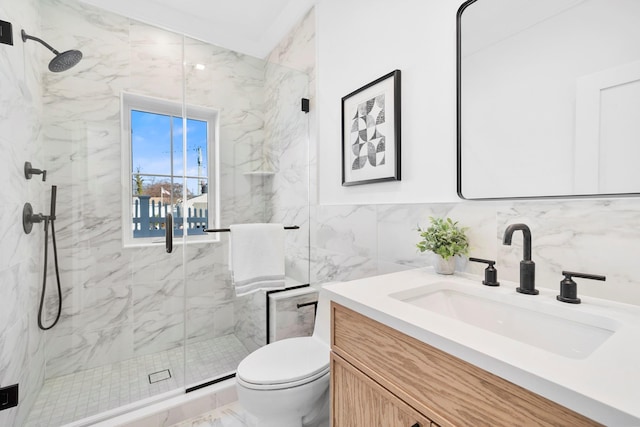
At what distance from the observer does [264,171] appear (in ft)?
6.48

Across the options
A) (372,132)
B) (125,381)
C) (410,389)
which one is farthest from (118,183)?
(410,389)

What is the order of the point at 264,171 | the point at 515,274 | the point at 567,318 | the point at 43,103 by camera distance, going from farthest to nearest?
the point at 264,171 → the point at 43,103 → the point at 515,274 → the point at 567,318

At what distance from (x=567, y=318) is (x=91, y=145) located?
8.67 ft

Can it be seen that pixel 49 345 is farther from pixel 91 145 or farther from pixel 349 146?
pixel 349 146

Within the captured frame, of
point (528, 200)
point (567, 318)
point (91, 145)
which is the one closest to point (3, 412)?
point (91, 145)

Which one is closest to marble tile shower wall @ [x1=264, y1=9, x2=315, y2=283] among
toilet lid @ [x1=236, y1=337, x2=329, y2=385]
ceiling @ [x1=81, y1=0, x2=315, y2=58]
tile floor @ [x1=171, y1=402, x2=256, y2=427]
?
ceiling @ [x1=81, y1=0, x2=315, y2=58]

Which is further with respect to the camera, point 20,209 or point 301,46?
point 301,46

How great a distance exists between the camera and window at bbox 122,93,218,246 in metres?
1.81

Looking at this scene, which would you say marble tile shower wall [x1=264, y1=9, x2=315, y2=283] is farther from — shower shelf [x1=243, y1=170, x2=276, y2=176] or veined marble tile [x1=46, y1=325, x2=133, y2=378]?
veined marble tile [x1=46, y1=325, x2=133, y2=378]

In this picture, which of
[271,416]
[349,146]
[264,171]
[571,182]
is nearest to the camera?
[571,182]

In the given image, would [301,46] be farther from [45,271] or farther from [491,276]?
[45,271]

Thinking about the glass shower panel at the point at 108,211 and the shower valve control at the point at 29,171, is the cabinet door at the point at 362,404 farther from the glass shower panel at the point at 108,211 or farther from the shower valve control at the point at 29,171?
the shower valve control at the point at 29,171

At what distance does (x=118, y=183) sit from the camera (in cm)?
209

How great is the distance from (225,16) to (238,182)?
1451 millimetres
